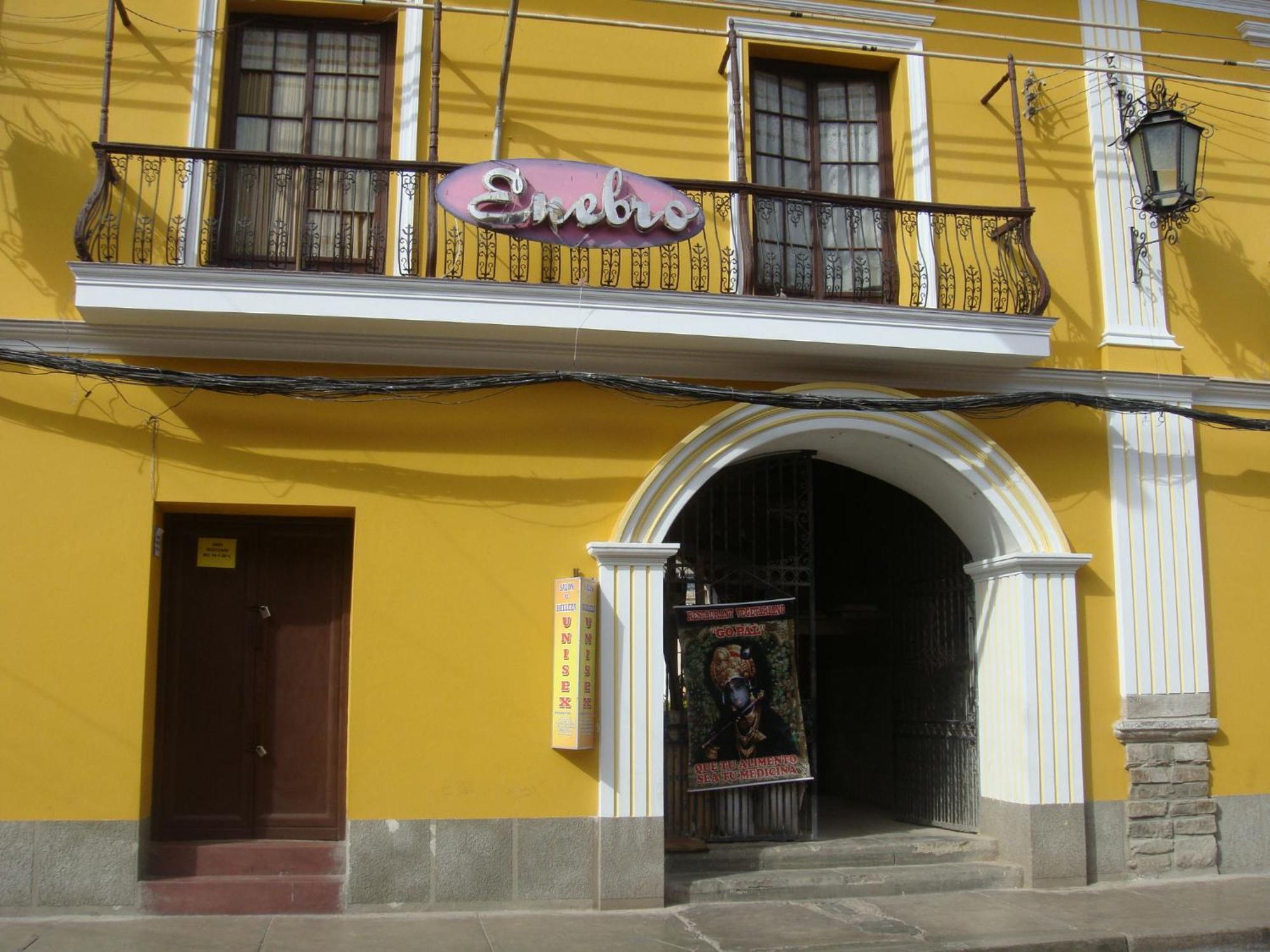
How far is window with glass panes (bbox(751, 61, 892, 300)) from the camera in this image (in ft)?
31.6

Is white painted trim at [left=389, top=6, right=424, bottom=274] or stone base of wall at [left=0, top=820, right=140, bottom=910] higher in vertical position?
white painted trim at [left=389, top=6, right=424, bottom=274]

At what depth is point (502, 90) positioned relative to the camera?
352 inches

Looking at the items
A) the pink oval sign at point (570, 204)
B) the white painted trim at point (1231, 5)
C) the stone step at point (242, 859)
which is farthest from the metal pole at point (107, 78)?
the white painted trim at point (1231, 5)

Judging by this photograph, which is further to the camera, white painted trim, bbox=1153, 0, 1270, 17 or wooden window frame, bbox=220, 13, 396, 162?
white painted trim, bbox=1153, 0, 1270, 17

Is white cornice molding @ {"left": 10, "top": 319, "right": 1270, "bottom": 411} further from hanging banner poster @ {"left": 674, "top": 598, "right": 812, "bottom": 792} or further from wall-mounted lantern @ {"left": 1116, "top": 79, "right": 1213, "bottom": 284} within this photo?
hanging banner poster @ {"left": 674, "top": 598, "right": 812, "bottom": 792}

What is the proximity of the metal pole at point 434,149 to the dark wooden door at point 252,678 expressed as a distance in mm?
2032

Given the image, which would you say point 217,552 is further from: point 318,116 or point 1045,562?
point 1045,562

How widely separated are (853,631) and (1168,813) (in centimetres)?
367

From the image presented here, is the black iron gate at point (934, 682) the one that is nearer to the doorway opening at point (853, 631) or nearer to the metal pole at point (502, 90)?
the doorway opening at point (853, 631)

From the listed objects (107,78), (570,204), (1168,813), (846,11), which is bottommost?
(1168,813)

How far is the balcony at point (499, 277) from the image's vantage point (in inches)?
319

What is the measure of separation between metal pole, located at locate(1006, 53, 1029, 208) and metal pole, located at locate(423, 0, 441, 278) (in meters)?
4.43

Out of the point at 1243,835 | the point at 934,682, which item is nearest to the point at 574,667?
the point at 934,682

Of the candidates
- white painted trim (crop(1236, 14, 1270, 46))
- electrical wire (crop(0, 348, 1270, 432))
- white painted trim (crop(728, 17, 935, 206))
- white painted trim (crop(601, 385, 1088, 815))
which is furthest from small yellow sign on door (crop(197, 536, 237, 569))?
white painted trim (crop(1236, 14, 1270, 46))
